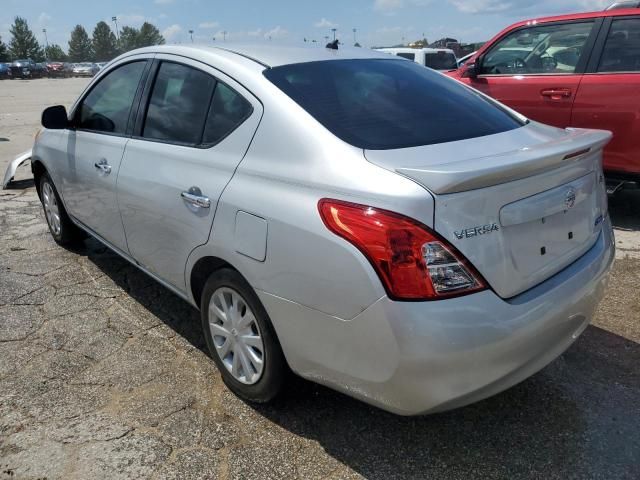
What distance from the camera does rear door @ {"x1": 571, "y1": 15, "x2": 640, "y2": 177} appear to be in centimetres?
478

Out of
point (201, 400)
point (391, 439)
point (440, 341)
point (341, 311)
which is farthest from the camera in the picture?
point (201, 400)

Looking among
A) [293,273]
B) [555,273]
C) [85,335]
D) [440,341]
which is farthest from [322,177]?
[85,335]

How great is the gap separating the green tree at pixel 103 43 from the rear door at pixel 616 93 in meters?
117

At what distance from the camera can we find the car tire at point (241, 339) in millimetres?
2342

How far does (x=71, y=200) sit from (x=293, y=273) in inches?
104

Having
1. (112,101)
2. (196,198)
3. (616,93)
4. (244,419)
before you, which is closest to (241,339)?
(244,419)

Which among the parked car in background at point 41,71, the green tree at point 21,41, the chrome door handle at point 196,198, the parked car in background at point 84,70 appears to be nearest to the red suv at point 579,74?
the chrome door handle at point 196,198

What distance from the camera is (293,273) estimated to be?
2062mm

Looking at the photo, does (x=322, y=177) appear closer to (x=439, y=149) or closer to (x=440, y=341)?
(x=439, y=149)

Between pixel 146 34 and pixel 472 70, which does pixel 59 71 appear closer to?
pixel 146 34

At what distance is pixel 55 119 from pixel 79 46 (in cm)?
11904

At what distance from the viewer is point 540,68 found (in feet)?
18.0

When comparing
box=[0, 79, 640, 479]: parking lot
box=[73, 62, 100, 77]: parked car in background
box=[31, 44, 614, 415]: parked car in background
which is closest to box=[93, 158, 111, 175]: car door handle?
box=[31, 44, 614, 415]: parked car in background

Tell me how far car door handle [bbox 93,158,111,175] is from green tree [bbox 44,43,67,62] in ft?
405
